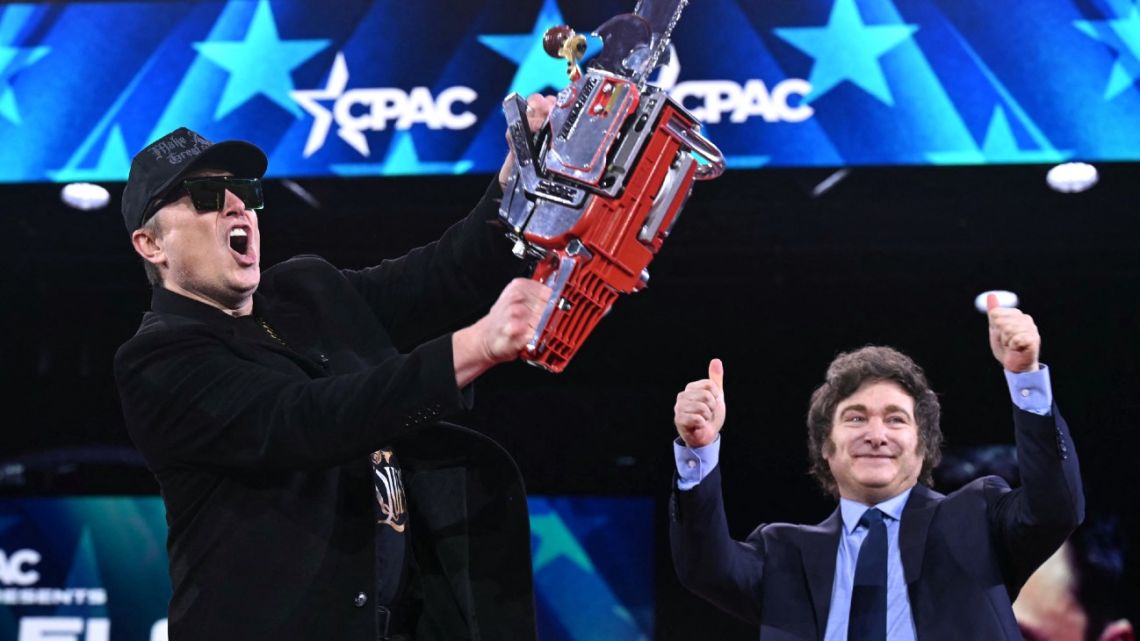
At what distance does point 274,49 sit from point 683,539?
8.11ft

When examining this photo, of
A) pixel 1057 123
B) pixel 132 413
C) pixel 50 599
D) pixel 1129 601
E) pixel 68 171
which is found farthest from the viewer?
pixel 50 599

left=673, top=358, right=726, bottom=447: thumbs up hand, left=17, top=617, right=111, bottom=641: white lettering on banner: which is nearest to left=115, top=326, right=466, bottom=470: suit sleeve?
left=673, top=358, right=726, bottom=447: thumbs up hand

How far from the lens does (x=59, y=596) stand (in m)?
5.48

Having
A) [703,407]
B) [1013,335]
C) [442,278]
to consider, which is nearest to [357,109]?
[442,278]

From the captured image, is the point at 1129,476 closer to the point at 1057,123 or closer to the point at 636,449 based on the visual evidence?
the point at 1057,123

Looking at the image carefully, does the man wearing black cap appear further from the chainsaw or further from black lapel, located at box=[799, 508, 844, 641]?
black lapel, located at box=[799, 508, 844, 641]

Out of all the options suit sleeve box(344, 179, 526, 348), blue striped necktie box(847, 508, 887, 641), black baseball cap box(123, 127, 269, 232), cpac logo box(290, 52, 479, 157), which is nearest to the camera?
black baseball cap box(123, 127, 269, 232)

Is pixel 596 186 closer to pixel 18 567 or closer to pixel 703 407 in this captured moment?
pixel 703 407

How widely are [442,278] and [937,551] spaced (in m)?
1.36

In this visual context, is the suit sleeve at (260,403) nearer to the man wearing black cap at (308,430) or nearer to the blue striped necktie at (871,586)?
the man wearing black cap at (308,430)

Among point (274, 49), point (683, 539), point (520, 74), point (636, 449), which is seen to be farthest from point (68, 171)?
point (683, 539)

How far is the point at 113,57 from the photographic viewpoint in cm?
477

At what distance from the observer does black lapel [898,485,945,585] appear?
10.4 ft

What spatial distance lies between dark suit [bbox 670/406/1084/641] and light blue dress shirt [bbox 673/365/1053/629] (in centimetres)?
2
